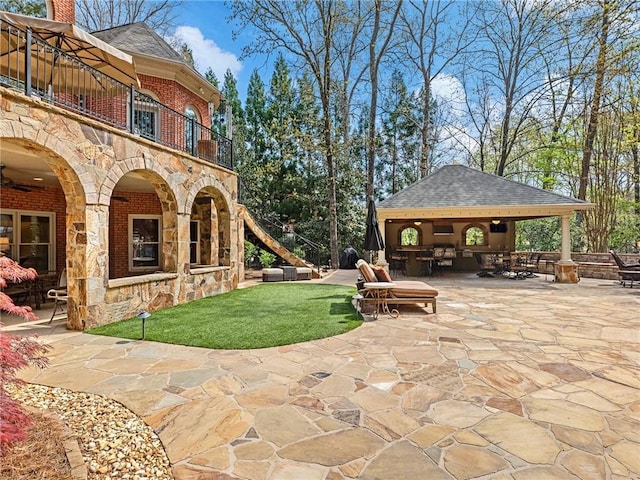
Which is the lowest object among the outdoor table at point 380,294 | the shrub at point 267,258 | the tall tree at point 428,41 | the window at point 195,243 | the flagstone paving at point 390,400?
the flagstone paving at point 390,400

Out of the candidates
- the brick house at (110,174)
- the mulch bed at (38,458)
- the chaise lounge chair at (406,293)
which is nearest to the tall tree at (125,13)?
the brick house at (110,174)

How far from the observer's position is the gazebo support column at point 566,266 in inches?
494

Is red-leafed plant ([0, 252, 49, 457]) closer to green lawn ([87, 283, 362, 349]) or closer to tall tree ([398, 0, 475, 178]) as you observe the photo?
green lawn ([87, 283, 362, 349])

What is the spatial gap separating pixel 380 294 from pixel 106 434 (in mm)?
5633

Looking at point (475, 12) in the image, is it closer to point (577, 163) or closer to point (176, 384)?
point (577, 163)

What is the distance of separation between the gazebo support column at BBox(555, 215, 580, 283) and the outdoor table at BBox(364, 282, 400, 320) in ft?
28.8

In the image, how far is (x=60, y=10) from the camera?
9.99 meters

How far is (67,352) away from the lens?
201 inches

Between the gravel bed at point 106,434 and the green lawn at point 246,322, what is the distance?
Answer: 6.38ft

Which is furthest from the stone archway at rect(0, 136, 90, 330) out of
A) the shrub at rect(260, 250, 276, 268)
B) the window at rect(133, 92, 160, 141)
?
the shrub at rect(260, 250, 276, 268)

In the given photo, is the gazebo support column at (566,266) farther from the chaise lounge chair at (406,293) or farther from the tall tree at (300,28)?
the tall tree at (300,28)

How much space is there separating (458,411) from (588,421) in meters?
1.14

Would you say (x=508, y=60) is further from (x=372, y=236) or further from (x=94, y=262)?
(x=94, y=262)

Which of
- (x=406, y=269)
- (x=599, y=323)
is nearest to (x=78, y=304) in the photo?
(x=599, y=323)
